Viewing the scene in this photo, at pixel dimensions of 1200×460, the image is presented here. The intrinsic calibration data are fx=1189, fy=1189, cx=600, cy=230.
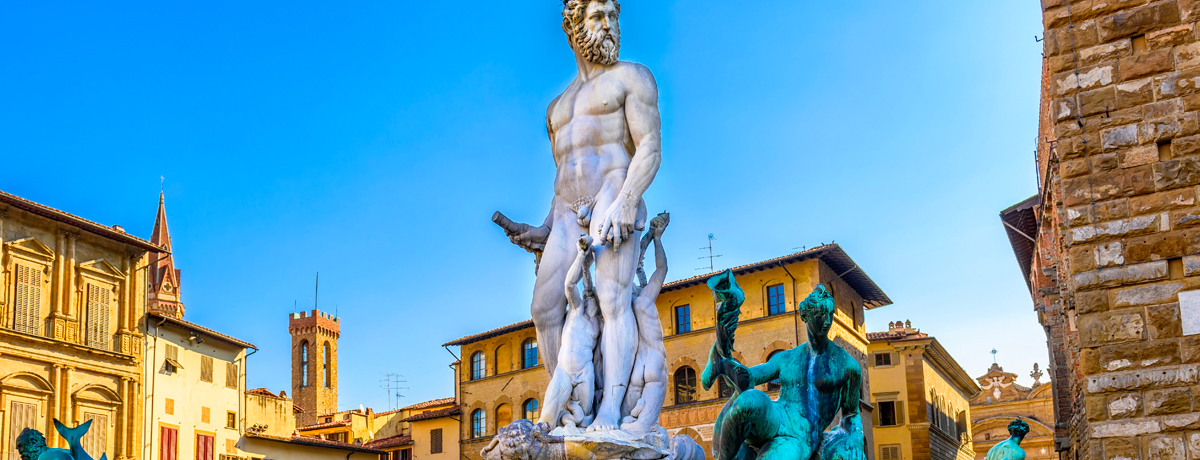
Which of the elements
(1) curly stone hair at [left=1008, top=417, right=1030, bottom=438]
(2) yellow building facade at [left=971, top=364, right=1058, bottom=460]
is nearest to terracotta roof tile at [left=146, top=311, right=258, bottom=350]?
(1) curly stone hair at [left=1008, top=417, right=1030, bottom=438]

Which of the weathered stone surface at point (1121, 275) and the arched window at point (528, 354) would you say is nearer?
the weathered stone surface at point (1121, 275)

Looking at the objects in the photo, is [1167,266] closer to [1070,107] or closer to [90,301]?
[1070,107]

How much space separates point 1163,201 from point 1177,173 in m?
0.24

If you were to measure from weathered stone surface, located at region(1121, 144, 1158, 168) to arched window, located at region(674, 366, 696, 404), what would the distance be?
35276mm

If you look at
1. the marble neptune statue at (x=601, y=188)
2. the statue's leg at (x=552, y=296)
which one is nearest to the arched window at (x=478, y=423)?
the marble neptune statue at (x=601, y=188)

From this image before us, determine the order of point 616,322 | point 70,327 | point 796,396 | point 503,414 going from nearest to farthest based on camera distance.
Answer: point 796,396 → point 616,322 → point 70,327 → point 503,414

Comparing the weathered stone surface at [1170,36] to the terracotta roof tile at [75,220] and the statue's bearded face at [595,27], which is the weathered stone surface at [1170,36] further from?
the terracotta roof tile at [75,220]

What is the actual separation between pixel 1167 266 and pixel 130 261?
34.3 m

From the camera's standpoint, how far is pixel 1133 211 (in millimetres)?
9500

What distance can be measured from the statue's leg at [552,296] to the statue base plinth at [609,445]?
0.69 meters

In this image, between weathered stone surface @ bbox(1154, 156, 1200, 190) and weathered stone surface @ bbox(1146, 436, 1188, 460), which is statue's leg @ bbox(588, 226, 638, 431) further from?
weathered stone surface @ bbox(1154, 156, 1200, 190)

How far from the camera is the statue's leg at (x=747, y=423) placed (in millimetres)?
3807

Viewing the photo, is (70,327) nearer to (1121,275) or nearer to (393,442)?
(393,442)

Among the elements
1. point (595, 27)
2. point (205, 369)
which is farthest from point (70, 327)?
point (595, 27)
